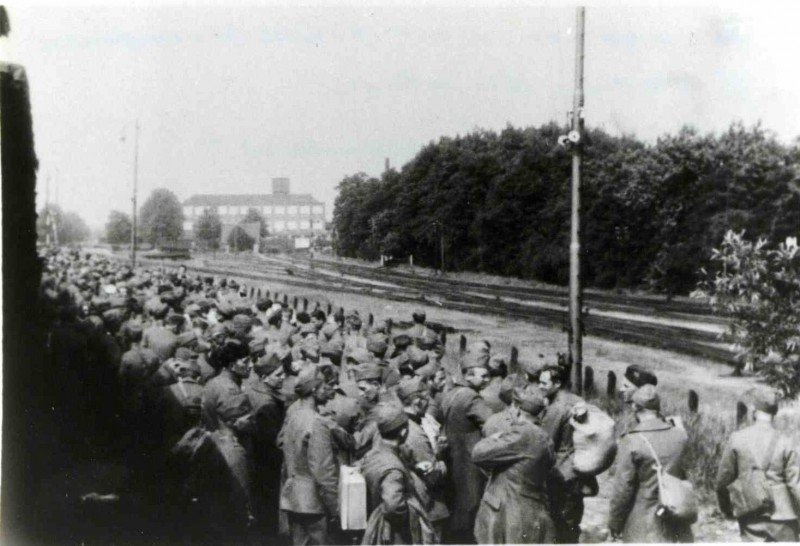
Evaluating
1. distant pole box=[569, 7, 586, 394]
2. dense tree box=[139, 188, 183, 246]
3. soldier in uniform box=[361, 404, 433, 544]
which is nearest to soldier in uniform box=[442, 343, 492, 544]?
soldier in uniform box=[361, 404, 433, 544]

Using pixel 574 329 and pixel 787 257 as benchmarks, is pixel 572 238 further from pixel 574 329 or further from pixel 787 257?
pixel 787 257

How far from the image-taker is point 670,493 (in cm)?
436

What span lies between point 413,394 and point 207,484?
144cm

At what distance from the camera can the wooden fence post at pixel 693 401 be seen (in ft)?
22.3

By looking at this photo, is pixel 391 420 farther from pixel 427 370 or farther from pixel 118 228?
pixel 118 228

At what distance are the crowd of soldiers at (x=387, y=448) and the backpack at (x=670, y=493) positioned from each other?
3 centimetres

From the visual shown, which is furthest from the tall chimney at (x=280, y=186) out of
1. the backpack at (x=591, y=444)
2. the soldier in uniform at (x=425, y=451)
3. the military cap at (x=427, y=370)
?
the backpack at (x=591, y=444)

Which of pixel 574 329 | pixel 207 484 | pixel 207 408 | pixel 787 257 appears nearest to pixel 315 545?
pixel 207 484

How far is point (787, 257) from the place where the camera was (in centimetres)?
647

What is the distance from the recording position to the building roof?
7.55 metres

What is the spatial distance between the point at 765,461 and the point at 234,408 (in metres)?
3.40

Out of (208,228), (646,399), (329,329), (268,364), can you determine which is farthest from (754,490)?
(208,228)

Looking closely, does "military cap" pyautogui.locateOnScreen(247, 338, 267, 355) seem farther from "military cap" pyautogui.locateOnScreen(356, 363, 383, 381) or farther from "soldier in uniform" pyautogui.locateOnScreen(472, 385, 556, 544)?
"soldier in uniform" pyautogui.locateOnScreen(472, 385, 556, 544)

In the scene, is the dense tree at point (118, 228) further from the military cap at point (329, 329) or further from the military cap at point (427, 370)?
the military cap at point (427, 370)
